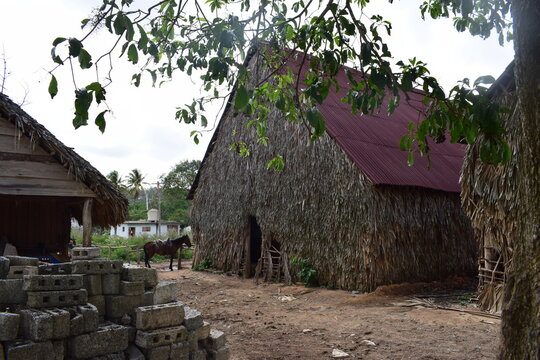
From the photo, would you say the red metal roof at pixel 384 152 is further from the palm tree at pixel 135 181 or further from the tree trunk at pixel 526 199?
the palm tree at pixel 135 181

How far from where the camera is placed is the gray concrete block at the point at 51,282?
4603mm

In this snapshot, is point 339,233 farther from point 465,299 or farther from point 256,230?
point 256,230

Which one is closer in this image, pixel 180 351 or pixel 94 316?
pixel 94 316

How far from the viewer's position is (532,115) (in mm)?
3039

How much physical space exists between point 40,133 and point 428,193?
978 cm

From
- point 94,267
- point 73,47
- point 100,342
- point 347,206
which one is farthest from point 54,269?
point 347,206

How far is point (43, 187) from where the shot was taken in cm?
812

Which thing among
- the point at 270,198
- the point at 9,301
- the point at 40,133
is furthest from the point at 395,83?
the point at 270,198

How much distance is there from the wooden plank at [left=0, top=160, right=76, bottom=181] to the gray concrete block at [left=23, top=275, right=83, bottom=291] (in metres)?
3.85

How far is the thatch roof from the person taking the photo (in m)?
7.82

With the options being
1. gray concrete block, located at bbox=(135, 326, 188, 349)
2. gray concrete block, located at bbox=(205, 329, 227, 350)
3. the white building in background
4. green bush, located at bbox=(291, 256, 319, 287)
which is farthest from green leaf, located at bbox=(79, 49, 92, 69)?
the white building in background

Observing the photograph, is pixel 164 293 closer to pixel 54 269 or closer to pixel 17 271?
pixel 54 269

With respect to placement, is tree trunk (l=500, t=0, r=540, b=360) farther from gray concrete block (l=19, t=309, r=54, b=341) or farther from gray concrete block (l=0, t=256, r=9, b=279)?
gray concrete block (l=0, t=256, r=9, b=279)

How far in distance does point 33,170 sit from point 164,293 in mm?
4164
